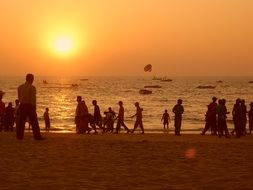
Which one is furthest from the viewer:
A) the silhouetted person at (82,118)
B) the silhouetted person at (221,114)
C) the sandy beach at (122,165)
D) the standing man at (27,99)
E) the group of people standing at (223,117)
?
the silhouetted person at (82,118)

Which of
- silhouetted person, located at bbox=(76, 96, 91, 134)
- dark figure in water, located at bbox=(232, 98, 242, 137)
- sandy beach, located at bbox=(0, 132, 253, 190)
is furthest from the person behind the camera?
silhouetted person, located at bbox=(76, 96, 91, 134)

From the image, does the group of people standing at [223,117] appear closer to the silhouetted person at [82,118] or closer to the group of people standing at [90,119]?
the group of people standing at [90,119]

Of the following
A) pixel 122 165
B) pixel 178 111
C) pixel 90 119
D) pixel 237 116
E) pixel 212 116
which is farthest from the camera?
pixel 90 119

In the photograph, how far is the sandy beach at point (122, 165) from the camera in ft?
24.7

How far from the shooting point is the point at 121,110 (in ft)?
73.0

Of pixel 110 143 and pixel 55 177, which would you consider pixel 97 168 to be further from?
pixel 110 143

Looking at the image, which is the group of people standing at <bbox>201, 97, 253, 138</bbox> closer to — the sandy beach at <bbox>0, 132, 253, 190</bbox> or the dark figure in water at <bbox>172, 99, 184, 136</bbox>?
the dark figure in water at <bbox>172, 99, 184, 136</bbox>

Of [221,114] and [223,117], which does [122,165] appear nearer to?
[221,114]

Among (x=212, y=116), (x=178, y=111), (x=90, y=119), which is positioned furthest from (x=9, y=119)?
(x=212, y=116)

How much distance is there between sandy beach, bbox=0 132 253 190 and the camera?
297 inches

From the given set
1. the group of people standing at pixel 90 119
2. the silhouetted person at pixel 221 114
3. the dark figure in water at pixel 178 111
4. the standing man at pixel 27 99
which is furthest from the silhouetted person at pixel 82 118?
the standing man at pixel 27 99

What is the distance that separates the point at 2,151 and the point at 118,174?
3.52m

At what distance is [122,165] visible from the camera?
9.37 metres

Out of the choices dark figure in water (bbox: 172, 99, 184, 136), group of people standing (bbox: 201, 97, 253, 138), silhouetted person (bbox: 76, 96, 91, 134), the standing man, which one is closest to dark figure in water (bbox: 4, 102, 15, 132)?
silhouetted person (bbox: 76, 96, 91, 134)
